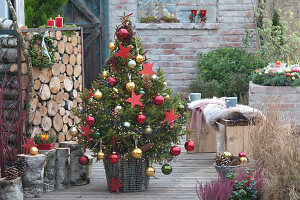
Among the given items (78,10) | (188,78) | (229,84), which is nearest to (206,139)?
(229,84)

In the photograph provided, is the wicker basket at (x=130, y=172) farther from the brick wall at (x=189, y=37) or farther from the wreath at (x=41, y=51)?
the brick wall at (x=189, y=37)

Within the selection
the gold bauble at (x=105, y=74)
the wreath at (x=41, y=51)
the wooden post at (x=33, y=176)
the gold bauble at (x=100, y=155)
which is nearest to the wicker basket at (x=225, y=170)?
the gold bauble at (x=100, y=155)

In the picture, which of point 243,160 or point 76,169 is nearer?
point 243,160

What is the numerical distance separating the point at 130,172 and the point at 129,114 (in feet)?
1.81

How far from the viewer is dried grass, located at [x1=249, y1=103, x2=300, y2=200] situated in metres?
3.46

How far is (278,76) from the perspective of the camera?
26.9ft

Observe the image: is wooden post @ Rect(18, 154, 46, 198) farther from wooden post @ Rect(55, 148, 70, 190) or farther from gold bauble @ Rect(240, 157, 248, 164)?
gold bauble @ Rect(240, 157, 248, 164)

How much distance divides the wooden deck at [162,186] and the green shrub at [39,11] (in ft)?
11.4

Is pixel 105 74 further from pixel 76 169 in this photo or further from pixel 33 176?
pixel 33 176

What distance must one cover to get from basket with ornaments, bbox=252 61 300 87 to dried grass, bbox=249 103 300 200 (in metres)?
3.27

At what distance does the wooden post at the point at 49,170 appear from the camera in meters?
4.59

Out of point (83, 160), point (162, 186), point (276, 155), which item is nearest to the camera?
point (276, 155)

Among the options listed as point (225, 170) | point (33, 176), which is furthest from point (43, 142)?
point (225, 170)

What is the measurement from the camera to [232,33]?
11000 millimetres
